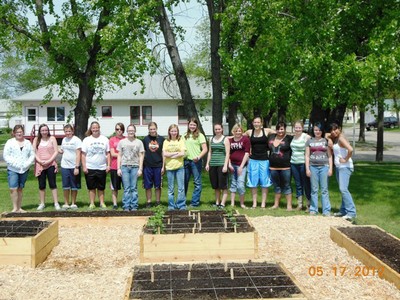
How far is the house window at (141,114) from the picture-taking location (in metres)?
39.2

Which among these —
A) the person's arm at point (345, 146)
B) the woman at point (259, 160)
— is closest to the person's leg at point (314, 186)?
the person's arm at point (345, 146)

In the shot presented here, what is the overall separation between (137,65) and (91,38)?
3082mm

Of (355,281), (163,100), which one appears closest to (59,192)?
(355,281)

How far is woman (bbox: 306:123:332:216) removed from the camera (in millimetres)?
9250

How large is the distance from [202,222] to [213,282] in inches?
105

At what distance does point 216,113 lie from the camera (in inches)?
643

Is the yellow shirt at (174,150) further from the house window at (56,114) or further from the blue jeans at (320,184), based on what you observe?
the house window at (56,114)

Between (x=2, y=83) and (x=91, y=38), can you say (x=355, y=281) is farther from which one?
(x=2, y=83)

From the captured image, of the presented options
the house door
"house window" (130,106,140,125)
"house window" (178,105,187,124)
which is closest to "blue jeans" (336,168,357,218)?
"house window" (178,105,187,124)

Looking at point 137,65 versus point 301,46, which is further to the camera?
point 137,65

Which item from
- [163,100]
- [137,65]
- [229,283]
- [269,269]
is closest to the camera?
[229,283]

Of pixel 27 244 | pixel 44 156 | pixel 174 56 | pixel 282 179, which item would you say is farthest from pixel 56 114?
pixel 27 244

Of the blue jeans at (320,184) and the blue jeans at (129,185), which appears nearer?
the blue jeans at (320,184)
